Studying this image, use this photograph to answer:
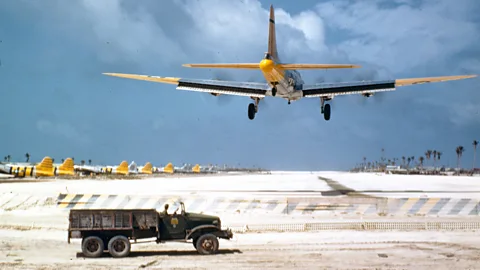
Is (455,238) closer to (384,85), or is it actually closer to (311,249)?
(311,249)

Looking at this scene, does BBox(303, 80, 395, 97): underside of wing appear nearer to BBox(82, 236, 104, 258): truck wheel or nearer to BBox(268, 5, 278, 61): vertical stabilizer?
BBox(268, 5, 278, 61): vertical stabilizer

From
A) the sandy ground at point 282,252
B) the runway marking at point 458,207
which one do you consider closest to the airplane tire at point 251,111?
the runway marking at point 458,207

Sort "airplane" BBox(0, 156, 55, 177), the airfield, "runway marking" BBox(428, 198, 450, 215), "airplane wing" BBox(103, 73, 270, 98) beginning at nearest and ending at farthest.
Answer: the airfield, "runway marking" BBox(428, 198, 450, 215), "airplane wing" BBox(103, 73, 270, 98), "airplane" BBox(0, 156, 55, 177)

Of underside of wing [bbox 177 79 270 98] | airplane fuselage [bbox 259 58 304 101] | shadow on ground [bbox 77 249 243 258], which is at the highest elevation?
underside of wing [bbox 177 79 270 98]

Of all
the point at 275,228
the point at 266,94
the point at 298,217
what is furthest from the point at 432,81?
the point at 275,228

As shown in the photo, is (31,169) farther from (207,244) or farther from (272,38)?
(207,244)

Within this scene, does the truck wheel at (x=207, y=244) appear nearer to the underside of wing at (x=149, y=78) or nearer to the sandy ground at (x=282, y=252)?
the sandy ground at (x=282, y=252)

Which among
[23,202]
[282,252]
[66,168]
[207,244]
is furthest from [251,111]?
[66,168]

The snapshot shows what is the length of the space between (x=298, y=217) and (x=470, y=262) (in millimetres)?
12578

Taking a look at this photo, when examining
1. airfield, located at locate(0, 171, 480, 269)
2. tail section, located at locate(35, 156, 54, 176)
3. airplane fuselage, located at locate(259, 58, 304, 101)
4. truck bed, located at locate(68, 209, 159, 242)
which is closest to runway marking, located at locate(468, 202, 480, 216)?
airfield, located at locate(0, 171, 480, 269)

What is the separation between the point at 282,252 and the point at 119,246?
563 cm

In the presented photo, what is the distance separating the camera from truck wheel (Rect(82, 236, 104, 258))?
51.4ft

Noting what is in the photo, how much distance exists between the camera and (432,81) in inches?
1625

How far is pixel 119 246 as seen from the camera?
15852 millimetres
